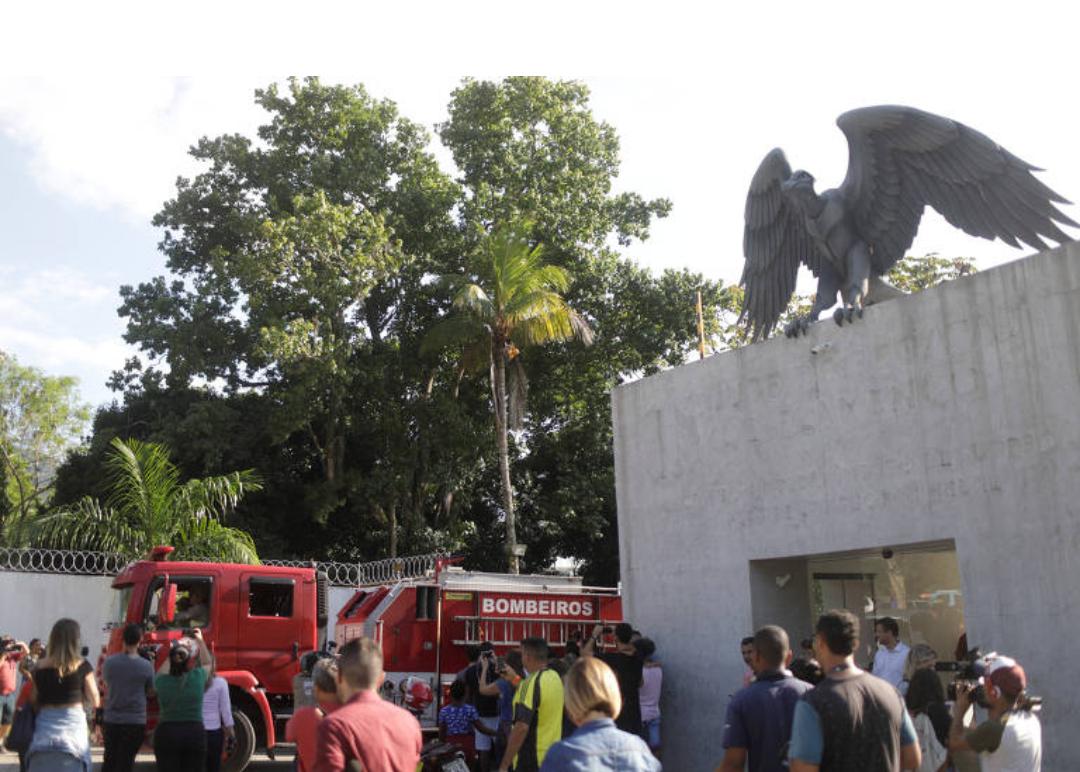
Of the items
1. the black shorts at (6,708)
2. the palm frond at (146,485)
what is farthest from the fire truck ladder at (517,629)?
the palm frond at (146,485)

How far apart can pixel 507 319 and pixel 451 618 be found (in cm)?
984

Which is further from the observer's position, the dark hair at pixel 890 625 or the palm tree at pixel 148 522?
the palm tree at pixel 148 522

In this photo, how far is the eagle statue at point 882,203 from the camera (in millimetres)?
9273

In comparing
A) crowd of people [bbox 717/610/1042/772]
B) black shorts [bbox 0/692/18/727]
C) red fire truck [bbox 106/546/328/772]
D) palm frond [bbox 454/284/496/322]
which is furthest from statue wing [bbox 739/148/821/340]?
palm frond [bbox 454/284/496/322]

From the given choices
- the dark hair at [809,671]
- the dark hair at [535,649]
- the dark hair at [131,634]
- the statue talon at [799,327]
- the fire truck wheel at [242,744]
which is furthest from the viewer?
the fire truck wheel at [242,744]

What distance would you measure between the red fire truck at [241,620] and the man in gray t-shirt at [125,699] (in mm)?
4491

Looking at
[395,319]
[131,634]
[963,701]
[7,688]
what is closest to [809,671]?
[963,701]

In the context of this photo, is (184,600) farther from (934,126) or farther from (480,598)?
(934,126)

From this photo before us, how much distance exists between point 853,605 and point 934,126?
195 inches

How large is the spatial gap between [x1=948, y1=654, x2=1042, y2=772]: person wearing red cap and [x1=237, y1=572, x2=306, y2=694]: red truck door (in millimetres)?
10250

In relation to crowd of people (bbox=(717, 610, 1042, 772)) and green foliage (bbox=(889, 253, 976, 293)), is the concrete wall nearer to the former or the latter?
crowd of people (bbox=(717, 610, 1042, 772))

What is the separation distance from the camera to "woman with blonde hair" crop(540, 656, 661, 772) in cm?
371

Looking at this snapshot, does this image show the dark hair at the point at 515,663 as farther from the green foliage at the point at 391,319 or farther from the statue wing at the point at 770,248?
the green foliage at the point at 391,319

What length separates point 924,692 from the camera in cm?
680
